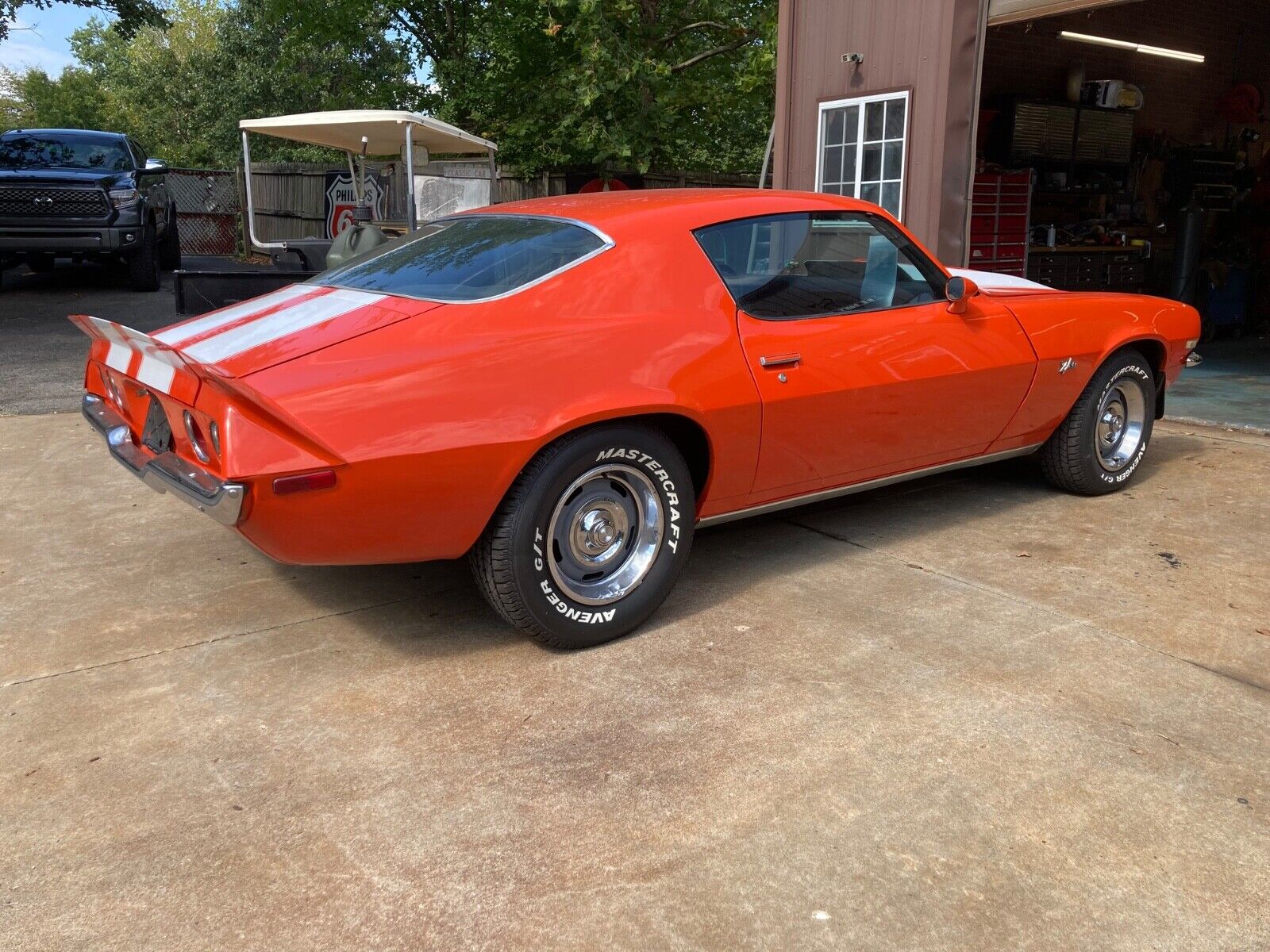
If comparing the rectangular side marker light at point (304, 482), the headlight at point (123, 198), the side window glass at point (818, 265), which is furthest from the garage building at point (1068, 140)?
the headlight at point (123, 198)

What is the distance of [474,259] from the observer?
379 cm

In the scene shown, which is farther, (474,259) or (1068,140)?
(1068,140)

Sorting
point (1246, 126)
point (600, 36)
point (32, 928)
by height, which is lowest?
point (32, 928)

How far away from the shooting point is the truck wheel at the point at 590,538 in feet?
10.8

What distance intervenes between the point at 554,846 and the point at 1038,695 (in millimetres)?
1515

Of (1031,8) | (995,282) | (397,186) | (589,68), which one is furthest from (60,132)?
(995,282)

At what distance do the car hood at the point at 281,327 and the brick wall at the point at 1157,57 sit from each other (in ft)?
28.7

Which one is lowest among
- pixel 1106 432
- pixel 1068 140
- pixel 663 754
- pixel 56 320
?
pixel 663 754

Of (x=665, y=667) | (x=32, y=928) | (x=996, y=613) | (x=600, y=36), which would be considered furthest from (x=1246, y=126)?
(x=32, y=928)

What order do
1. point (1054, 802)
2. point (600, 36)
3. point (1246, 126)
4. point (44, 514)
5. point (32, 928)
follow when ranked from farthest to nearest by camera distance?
point (600, 36) < point (1246, 126) < point (44, 514) < point (1054, 802) < point (32, 928)

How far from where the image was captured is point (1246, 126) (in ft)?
42.8

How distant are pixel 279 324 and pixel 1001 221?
910 centimetres

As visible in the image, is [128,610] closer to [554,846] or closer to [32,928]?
[32,928]

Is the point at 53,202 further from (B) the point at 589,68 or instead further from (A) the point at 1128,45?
(A) the point at 1128,45
